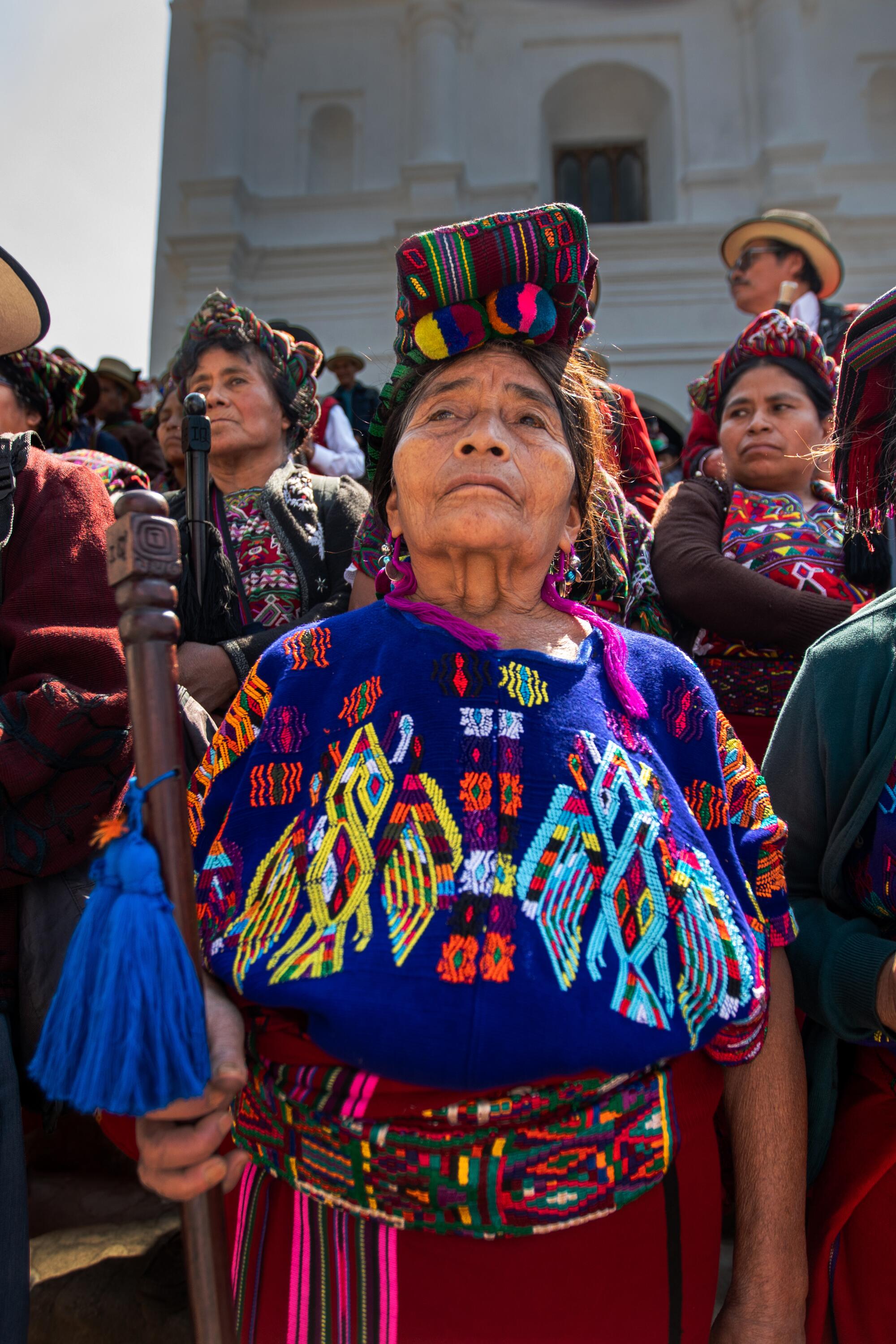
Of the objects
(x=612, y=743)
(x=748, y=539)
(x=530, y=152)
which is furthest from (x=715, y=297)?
(x=612, y=743)

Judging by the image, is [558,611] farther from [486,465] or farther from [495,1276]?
[495,1276]

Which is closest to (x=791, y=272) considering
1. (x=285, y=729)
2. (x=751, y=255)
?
(x=751, y=255)

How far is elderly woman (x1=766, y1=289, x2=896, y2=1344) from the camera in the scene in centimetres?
169

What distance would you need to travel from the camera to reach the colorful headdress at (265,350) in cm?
346

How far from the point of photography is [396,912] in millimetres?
1407

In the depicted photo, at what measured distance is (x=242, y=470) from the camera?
3.40 m

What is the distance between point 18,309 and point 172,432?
74.2 inches

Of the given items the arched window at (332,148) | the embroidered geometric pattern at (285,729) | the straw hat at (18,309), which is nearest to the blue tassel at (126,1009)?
the embroidered geometric pattern at (285,729)

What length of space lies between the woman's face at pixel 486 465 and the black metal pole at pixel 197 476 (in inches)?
44.7

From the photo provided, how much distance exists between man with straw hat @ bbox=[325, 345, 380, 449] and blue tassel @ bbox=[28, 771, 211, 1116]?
5686mm

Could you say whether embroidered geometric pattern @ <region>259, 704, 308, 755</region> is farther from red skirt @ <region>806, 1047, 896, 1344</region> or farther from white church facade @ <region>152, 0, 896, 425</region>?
white church facade @ <region>152, 0, 896, 425</region>

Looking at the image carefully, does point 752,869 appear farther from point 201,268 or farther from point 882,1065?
point 201,268

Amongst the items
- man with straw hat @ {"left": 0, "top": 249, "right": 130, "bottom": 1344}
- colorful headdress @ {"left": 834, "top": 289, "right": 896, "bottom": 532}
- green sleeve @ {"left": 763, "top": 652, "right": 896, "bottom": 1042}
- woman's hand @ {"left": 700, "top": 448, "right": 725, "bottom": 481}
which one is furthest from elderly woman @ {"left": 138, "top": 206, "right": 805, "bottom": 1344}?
woman's hand @ {"left": 700, "top": 448, "right": 725, "bottom": 481}

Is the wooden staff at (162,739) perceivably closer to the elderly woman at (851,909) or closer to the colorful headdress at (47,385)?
the elderly woman at (851,909)
